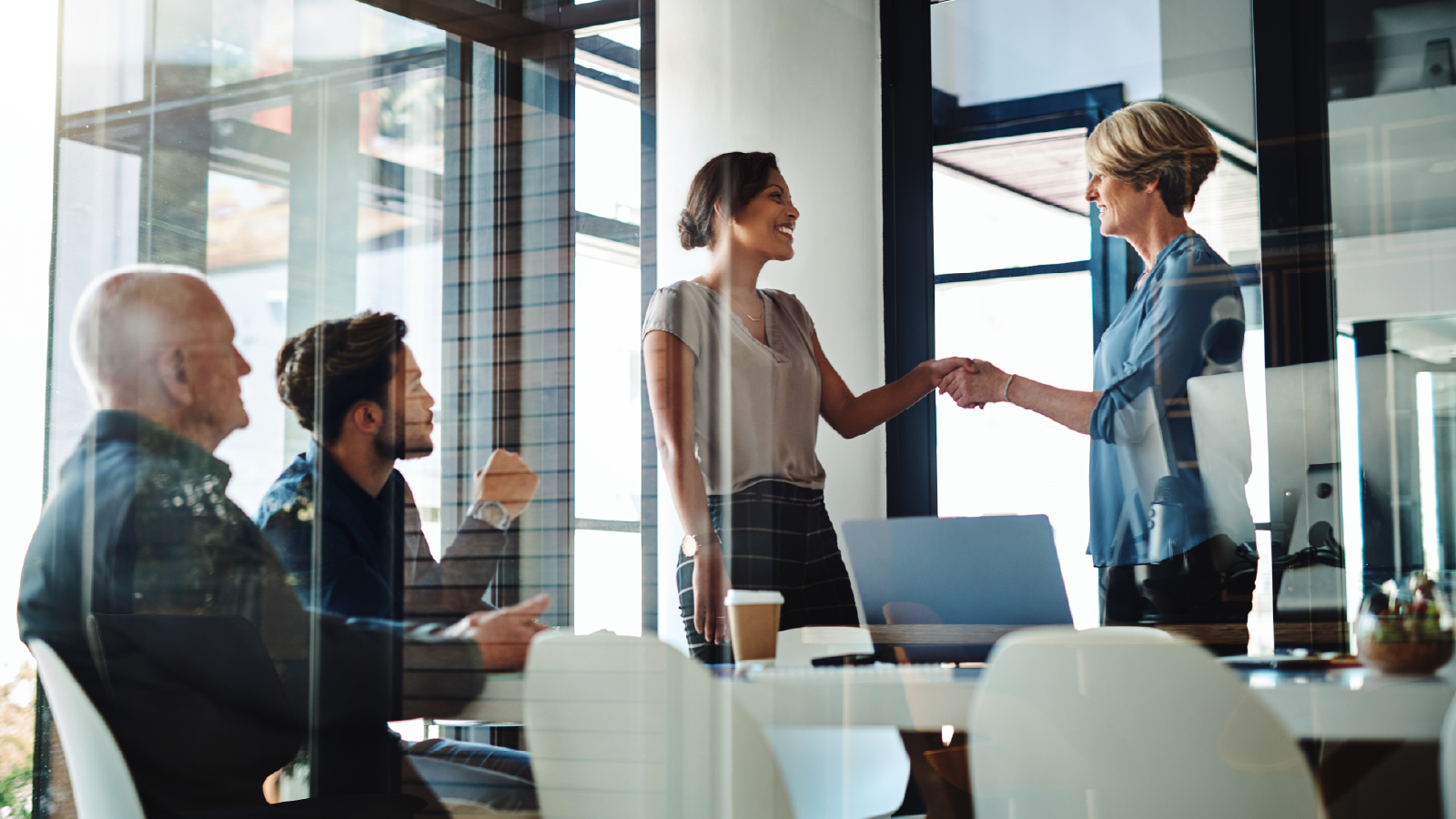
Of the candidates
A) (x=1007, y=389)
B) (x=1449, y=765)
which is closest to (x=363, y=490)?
(x=1007, y=389)

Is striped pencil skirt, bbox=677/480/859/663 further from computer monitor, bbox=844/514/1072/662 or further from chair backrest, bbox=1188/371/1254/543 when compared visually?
chair backrest, bbox=1188/371/1254/543

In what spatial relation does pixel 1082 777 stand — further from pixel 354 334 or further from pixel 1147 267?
pixel 354 334

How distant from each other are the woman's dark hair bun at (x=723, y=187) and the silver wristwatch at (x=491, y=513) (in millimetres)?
602

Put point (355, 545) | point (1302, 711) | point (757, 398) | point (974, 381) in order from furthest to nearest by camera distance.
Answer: point (355, 545), point (757, 398), point (974, 381), point (1302, 711)

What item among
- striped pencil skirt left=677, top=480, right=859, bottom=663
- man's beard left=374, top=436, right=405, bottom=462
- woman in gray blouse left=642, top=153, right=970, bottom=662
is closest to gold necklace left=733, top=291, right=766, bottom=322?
woman in gray blouse left=642, top=153, right=970, bottom=662

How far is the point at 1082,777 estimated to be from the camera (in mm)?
1105

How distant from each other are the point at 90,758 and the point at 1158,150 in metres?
1.69

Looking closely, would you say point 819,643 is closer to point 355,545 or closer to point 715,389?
point 715,389

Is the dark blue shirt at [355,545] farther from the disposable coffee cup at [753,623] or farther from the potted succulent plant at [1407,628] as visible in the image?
the potted succulent plant at [1407,628]

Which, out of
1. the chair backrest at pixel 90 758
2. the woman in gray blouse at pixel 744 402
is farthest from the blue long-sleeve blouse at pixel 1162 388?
the chair backrest at pixel 90 758

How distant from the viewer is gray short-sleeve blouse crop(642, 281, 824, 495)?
187 cm

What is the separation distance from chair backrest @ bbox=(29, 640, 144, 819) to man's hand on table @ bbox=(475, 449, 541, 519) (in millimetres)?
724

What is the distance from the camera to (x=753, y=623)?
1.64 meters

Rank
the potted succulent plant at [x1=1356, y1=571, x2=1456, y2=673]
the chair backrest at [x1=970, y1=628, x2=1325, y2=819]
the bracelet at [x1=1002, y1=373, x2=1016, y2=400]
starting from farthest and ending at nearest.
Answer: the bracelet at [x1=1002, y1=373, x2=1016, y2=400], the potted succulent plant at [x1=1356, y1=571, x2=1456, y2=673], the chair backrest at [x1=970, y1=628, x2=1325, y2=819]
